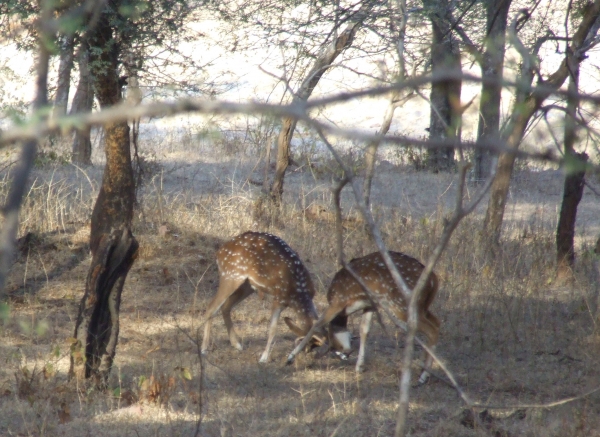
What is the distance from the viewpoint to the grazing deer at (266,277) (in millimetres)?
7184

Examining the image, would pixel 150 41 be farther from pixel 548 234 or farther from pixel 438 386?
pixel 548 234

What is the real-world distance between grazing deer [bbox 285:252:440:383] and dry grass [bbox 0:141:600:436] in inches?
10.7

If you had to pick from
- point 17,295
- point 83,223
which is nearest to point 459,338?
point 17,295

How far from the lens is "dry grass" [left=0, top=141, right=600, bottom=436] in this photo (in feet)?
17.2

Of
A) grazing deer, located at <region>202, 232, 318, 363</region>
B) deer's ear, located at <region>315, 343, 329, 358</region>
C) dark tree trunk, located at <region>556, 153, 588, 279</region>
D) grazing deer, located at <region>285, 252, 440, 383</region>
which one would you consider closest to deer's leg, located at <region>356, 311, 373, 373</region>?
grazing deer, located at <region>285, 252, 440, 383</region>

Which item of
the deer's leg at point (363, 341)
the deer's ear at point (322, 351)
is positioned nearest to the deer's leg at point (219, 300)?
the deer's ear at point (322, 351)

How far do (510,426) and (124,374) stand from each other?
2.98 meters

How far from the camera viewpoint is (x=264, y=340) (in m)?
7.68

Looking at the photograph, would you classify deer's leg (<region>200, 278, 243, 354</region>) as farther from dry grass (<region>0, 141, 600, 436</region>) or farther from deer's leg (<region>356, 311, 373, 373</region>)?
deer's leg (<region>356, 311, 373, 373</region>)

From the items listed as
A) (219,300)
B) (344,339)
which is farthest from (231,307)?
(344,339)

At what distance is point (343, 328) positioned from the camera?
6.93 m

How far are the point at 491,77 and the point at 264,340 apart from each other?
607 centimetres

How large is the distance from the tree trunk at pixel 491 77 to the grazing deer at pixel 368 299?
1.11 meters

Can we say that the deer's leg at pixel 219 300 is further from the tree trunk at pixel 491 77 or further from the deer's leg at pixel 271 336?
the tree trunk at pixel 491 77
